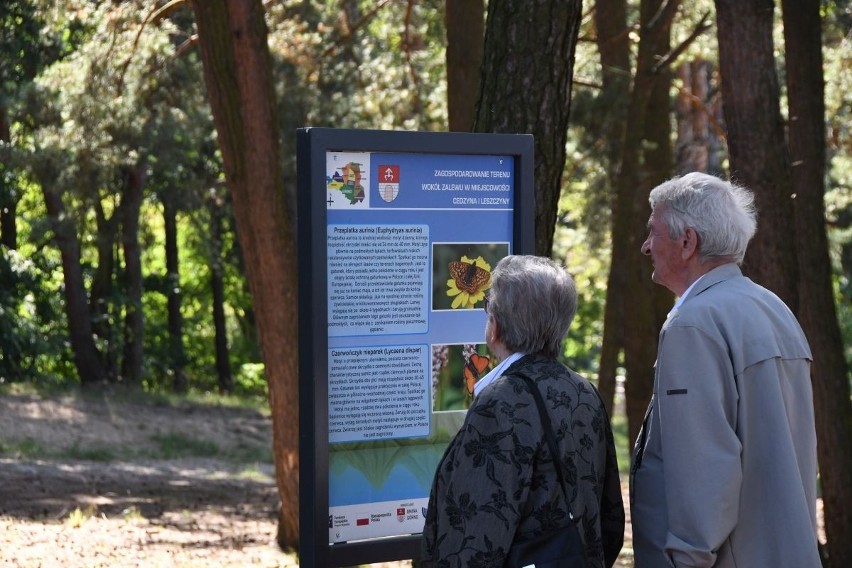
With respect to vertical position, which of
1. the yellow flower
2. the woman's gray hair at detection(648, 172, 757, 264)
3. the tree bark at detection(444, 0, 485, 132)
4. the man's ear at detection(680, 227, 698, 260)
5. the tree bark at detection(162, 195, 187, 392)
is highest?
the tree bark at detection(444, 0, 485, 132)

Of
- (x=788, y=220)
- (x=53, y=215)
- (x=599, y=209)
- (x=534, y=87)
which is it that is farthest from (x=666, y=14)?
(x=53, y=215)

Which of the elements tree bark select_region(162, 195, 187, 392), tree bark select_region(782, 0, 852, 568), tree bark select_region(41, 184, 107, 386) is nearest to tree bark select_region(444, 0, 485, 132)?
tree bark select_region(782, 0, 852, 568)

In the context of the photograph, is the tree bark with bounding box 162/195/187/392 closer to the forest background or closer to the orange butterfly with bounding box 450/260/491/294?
the forest background

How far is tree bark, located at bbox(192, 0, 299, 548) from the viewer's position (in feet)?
28.0

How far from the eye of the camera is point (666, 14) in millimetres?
11133

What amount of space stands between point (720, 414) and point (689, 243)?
0.46 meters

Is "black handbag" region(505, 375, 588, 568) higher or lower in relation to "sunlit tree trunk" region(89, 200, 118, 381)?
higher

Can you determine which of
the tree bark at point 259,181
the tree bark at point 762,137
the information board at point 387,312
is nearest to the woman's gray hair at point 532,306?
the information board at point 387,312

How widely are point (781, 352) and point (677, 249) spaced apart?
1.22 ft

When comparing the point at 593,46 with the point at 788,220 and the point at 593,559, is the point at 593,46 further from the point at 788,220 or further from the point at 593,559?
the point at 593,559

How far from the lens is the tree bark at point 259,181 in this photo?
8539 millimetres

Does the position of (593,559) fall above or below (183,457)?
above

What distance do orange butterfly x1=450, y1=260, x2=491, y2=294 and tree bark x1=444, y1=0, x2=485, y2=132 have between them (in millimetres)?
6240

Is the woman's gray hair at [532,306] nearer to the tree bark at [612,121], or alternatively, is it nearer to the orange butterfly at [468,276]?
the orange butterfly at [468,276]
